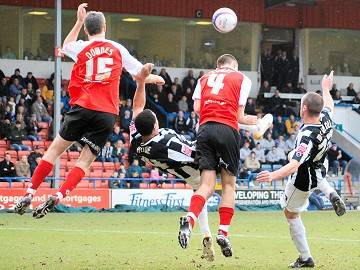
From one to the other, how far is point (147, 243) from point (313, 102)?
509 cm

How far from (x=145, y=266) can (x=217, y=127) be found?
77.5 inches

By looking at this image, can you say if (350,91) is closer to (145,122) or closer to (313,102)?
(313,102)

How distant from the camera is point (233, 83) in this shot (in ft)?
38.3

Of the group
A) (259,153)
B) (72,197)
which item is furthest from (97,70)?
(259,153)

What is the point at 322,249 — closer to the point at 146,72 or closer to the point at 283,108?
the point at 146,72

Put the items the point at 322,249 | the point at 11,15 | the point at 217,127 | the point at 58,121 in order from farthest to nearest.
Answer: the point at 11,15 < the point at 58,121 < the point at 322,249 < the point at 217,127

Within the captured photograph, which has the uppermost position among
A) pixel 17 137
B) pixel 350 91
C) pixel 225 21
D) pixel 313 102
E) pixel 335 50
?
pixel 225 21

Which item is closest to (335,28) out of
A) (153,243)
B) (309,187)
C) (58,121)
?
(58,121)

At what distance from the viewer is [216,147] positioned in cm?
1155

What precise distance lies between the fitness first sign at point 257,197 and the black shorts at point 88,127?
57.5 feet

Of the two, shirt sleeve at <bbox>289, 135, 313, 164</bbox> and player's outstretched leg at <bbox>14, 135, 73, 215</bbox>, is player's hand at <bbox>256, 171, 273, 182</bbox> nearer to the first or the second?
shirt sleeve at <bbox>289, 135, 313, 164</bbox>

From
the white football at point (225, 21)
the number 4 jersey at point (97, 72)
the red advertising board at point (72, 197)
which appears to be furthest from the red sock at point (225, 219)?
the red advertising board at point (72, 197)

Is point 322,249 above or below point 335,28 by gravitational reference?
below

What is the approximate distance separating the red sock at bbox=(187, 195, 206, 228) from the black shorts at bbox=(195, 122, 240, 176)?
38 cm
